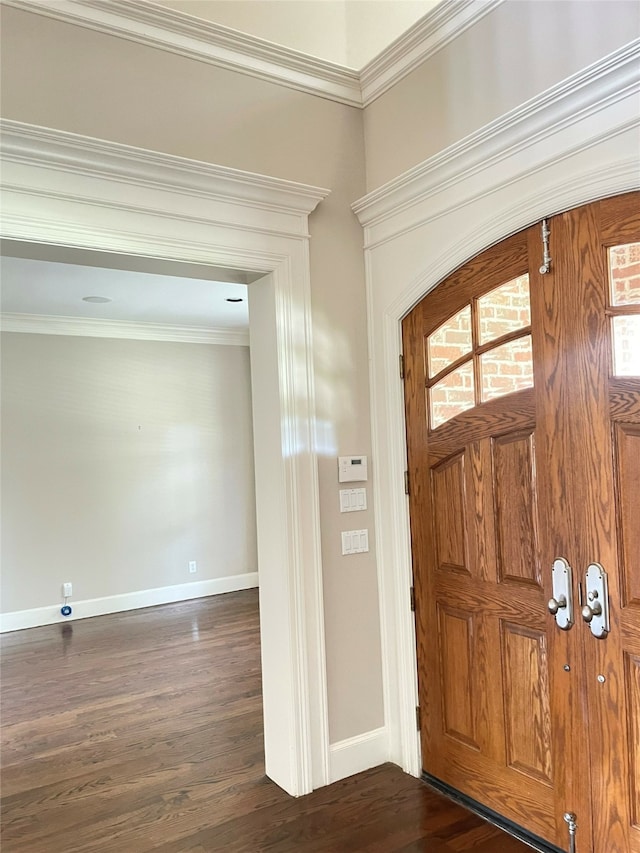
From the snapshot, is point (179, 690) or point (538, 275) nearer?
point (538, 275)

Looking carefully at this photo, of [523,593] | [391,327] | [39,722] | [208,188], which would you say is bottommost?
[39,722]

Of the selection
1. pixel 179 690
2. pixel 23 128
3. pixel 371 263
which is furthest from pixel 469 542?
pixel 179 690

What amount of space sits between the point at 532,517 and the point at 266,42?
90.2 inches

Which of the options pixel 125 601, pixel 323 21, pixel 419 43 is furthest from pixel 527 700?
pixel 125 601

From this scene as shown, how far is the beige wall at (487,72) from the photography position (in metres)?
2.00

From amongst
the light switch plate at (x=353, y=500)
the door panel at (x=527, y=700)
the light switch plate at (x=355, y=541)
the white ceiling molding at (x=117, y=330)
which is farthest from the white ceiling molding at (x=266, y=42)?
the white ceiling molding at (x=117, y=330)

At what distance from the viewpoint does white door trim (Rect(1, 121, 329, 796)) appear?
2.53 m

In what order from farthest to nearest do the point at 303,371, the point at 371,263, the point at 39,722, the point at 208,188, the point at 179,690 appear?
1. the point at 179,690
2. the point at 39,722
3. the point at 371,263
4. the point at 303,371
5. the point at 208,188

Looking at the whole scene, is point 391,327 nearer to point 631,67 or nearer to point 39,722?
point 631,67

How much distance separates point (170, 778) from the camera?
296 cm

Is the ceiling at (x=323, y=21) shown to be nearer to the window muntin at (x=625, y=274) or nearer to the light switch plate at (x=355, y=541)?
the window muntin at (x=625, y=274)

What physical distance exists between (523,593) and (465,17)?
223cm

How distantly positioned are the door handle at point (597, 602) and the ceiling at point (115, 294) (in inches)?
115

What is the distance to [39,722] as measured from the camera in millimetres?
3732
